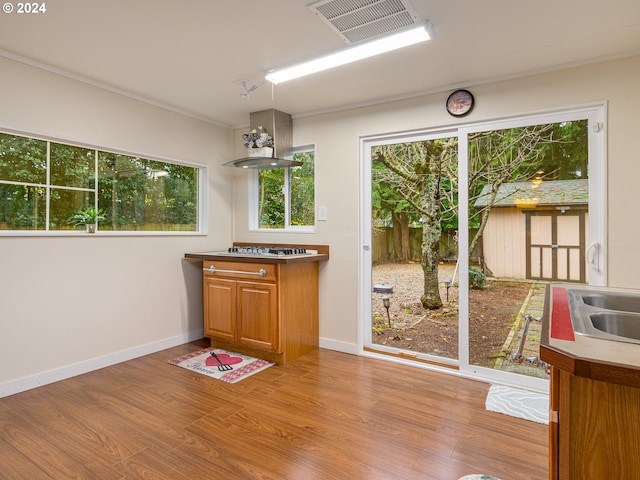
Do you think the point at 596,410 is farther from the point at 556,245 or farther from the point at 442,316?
the point at 442,316

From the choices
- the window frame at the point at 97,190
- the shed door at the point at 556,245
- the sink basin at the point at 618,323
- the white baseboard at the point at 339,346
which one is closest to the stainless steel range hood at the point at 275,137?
the window frame at the point at 97,190

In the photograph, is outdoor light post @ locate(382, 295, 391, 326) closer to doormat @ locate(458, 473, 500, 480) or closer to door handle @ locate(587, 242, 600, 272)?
door handle @ locate(587, 242, 600, 272)

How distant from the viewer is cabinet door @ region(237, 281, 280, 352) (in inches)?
124

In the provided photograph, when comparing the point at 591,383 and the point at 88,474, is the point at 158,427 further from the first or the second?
the point at 591,383

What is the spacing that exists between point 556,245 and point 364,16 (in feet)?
6.85

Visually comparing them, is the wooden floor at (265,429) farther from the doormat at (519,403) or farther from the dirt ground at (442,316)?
the dirt ground at (442,316)

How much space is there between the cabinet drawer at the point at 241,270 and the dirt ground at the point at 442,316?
1.04m

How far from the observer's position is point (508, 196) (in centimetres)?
284

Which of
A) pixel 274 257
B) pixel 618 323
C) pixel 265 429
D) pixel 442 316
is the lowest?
pixel 265 429

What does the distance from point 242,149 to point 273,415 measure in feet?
9.84

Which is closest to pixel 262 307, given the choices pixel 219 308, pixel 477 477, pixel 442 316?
pixel 219 308

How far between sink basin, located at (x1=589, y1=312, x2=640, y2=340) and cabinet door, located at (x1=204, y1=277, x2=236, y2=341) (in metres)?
2.73

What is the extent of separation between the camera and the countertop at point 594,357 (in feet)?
2.62

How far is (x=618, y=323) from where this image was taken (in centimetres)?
142
